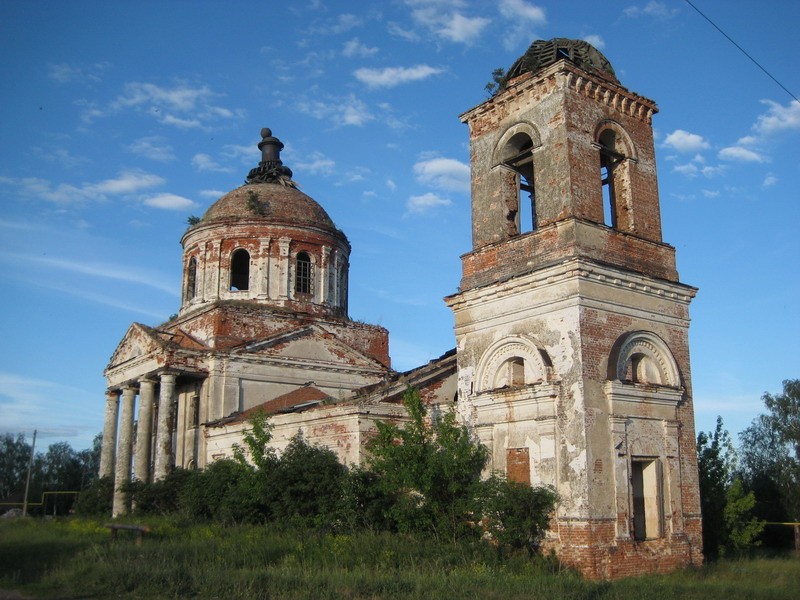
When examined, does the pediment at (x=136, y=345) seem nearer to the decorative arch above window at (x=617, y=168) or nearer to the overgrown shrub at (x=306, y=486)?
the overgrown shrub at (x=306, y=486)

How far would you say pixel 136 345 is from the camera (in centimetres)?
2425

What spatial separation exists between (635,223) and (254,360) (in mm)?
12666

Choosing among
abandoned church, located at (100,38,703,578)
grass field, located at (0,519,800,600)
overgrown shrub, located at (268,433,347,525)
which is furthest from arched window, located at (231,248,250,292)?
grass field, located at (0,519,800,600)

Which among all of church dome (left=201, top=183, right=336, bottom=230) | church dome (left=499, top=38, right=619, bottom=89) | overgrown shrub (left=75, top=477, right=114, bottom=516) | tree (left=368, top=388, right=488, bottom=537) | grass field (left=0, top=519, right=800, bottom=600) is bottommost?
grass field (left=0, top=519, right=800, bottom=600)

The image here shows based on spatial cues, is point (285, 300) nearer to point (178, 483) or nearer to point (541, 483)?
point (178, 483)

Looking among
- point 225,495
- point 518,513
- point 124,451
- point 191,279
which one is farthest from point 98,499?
point 518,513

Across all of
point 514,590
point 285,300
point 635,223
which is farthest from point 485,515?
point 285,300

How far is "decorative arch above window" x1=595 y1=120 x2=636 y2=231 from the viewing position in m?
14.9

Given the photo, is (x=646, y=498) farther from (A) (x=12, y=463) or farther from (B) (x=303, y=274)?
(A) (x=12, y=463)

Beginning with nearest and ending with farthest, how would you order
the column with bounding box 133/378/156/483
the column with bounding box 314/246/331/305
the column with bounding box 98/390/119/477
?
1. the column with bounding box 133/378/156/483
2. the column with bounding box 98/390/119/477
3. the column with bounding box 314/246/331/305

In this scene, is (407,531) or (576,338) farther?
(407,531)

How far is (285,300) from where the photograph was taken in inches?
1000

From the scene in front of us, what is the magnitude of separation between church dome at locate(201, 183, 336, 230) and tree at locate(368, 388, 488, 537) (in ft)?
43.9

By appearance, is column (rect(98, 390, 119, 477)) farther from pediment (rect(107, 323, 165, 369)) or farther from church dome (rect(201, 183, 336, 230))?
church dome (rect(201, 183, 336, 230))
